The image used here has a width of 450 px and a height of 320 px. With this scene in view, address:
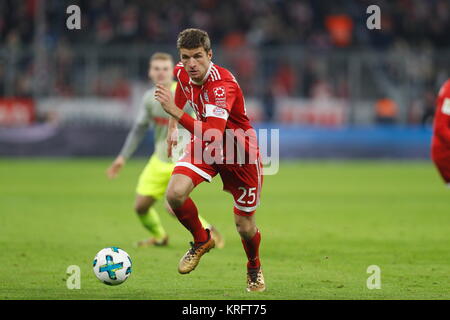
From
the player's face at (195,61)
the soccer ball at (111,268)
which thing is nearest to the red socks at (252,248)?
the soccer ball at (111,268)

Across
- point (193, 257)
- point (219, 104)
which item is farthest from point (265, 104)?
point (219, 104)

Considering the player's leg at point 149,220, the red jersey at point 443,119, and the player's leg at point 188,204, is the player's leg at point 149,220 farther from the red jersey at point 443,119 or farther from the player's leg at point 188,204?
the red jersey at point 443,119

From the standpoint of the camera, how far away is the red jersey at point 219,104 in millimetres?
7160

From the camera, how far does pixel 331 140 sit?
2609 centimetres

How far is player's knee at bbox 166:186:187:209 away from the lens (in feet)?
24.1

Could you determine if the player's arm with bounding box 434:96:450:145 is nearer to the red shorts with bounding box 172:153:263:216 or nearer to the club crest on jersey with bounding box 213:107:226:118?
the red shorts with bounding box 172:153:263:216

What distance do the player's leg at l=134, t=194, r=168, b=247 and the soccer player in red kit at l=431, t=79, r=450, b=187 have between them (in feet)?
11.8

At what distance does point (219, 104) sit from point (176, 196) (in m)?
0.87

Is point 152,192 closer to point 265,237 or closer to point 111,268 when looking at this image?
point 265,237

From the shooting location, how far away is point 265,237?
38.6ft

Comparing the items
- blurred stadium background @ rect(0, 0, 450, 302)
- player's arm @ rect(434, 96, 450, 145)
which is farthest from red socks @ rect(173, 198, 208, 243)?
blurred stadium background @ rect(0, 0, 450, 302)

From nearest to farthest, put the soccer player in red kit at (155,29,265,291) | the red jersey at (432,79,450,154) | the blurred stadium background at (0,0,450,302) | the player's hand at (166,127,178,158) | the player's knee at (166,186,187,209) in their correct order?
the soccer player in red kit at (155,29,265,291) < the player's knee at (166,186,187,209) < the player's hand at (166,127,178,158) < the red jersey at (432,79,450,154) < the blurred stadium background at (0,0,450,302)

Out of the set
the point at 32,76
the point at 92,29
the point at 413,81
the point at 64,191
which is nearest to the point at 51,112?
the point at 32,76

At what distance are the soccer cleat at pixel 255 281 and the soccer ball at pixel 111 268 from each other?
1079mm
